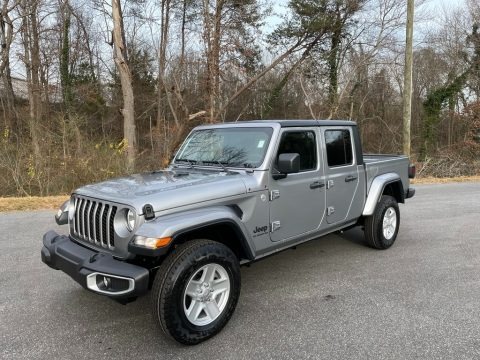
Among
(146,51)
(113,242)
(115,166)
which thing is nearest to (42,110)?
(146,51)

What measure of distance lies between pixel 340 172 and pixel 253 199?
5.10 ft

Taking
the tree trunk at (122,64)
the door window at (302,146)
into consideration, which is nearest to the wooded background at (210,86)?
the tree trunk at (122,64)

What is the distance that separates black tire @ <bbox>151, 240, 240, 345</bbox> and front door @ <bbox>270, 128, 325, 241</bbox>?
2.70 ft

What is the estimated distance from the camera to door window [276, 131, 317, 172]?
4.13 m

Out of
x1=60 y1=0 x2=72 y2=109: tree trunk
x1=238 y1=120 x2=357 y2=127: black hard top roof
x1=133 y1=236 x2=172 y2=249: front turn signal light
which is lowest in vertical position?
x1=133 y1=236 x2=172 y2=249: front turn signal light

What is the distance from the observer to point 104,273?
2.97 m

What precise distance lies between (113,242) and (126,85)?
49.0 ft

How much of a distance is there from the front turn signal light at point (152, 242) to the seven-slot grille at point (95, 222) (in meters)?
0.38

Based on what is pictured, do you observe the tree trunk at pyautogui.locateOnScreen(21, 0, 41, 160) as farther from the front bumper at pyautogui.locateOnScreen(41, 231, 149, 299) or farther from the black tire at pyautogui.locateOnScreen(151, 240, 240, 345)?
the black tire at pyautogui.locateOnScreen(151, 240, 240, 345)

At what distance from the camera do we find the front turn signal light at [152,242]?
9.60 feet

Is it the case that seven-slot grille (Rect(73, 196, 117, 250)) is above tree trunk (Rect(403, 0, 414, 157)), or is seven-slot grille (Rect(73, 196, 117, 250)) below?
below

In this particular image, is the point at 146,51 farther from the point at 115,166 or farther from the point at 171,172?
the point at 171,172

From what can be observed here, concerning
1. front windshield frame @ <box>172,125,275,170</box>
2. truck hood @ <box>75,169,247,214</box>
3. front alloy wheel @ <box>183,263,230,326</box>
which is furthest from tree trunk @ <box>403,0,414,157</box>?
front alloy wheel @ <box>183,263,230,326</box>

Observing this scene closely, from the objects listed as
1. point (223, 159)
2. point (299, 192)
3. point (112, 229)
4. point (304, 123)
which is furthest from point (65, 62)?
point (112, 229)
